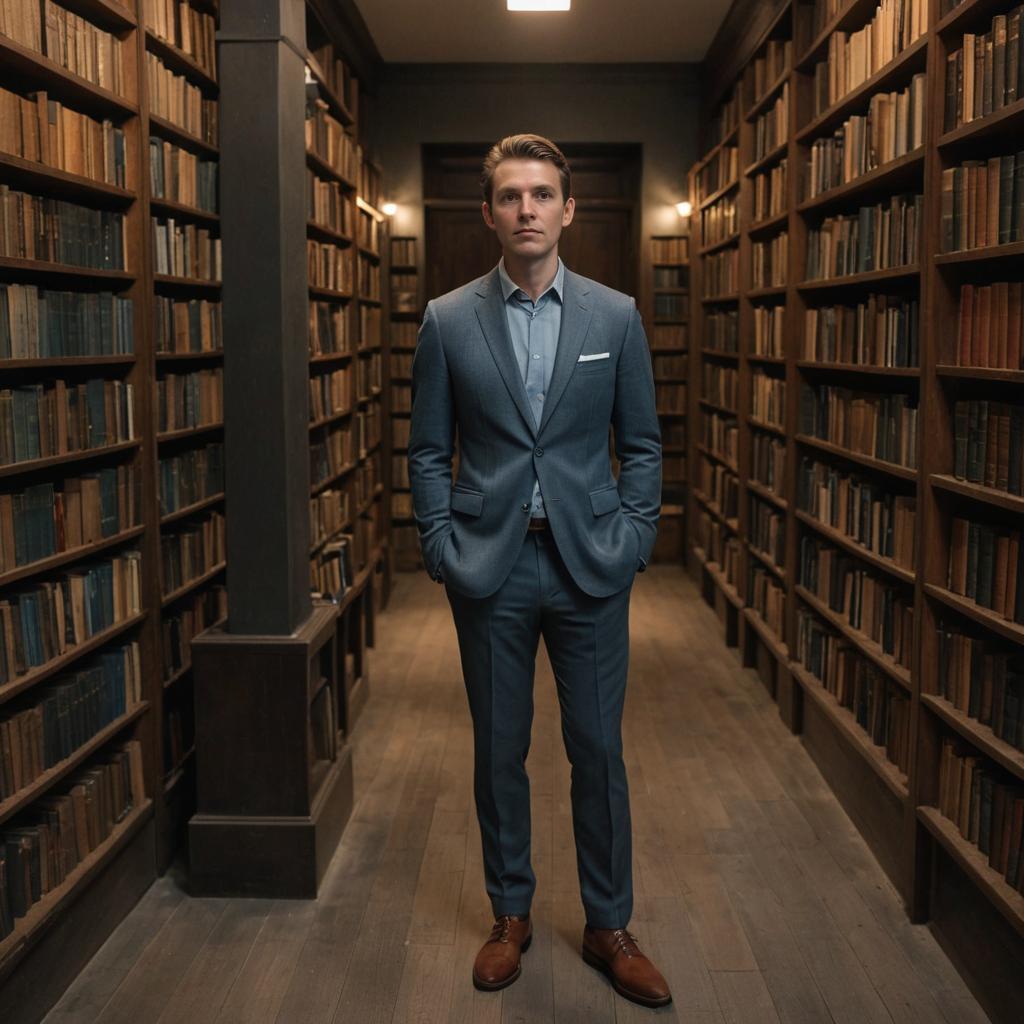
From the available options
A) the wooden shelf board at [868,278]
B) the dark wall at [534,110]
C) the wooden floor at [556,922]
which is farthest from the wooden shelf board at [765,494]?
the dark wall at [534,110]

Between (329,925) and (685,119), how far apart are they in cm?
693

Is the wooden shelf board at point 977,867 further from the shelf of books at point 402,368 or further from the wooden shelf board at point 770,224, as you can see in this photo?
the shelf of books at point 402,368

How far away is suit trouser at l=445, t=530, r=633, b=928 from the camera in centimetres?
279

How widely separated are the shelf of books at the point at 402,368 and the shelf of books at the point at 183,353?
14.2ft

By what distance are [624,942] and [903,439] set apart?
1.71 meters

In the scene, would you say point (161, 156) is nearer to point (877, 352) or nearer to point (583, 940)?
point (877, 352)

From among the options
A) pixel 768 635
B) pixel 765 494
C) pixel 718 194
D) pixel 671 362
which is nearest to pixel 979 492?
pixel 768 635

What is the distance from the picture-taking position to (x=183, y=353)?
3.97 metres

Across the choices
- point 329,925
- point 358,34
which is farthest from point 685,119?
point 329,925

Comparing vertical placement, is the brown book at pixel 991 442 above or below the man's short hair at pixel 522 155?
below

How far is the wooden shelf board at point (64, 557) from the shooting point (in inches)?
110

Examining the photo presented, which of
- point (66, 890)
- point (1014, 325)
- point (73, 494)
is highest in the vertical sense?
point (1014, 325)

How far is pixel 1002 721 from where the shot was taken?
282 cm

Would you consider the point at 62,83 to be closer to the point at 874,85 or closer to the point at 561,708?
the point at 561,708
